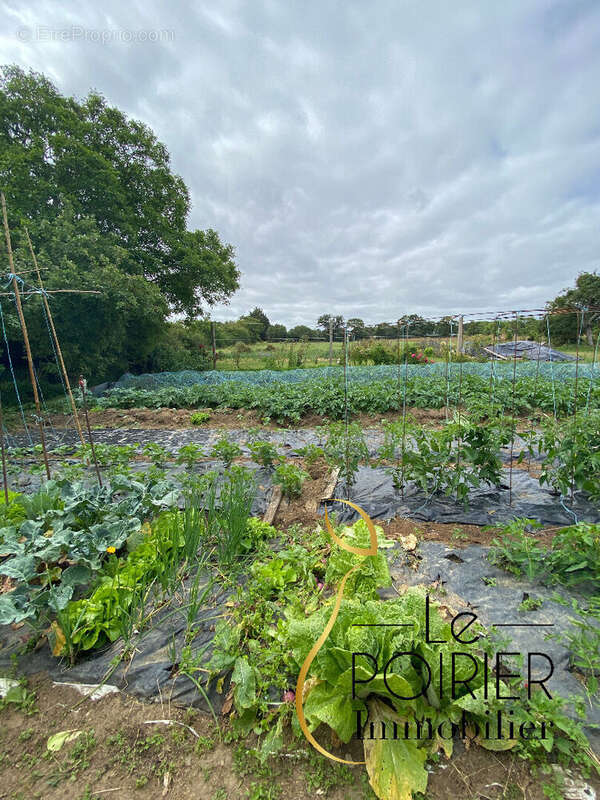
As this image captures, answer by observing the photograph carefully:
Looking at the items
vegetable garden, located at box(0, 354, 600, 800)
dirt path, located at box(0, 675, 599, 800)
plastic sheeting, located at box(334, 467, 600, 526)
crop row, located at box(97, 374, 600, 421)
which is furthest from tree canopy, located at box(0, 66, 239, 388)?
dirt path, located at box(0, 675, 599, 800)

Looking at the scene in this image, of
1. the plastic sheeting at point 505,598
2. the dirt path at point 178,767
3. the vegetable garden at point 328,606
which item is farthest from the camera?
the plastic sheeting at point 505,598

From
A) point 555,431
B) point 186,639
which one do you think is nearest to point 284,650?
point 186,639

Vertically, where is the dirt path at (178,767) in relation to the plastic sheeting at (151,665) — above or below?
below

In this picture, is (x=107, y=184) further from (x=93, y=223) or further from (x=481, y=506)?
(x=481, y=506)

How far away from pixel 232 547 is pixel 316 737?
1.07 m

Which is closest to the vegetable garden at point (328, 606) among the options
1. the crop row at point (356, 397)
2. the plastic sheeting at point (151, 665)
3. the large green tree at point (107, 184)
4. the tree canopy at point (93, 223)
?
the plastic sheeting at point (151, 665)

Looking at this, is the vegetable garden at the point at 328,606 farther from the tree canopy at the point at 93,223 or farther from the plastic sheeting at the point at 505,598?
the tree canopy at the point at 93,223

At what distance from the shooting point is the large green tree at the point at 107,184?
9.90 metres

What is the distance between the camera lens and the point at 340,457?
11.8ft

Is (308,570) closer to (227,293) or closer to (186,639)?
(186,639)

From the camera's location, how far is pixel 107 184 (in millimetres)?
10766

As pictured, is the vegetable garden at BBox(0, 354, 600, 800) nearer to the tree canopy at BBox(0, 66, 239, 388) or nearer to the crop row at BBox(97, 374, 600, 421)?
the crop row at BBox(97, 374, 600, 421)

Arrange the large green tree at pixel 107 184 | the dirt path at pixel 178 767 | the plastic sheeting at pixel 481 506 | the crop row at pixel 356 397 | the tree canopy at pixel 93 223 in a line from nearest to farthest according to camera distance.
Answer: the dirt path at pixel 178 767
the plastic sheeting at pixel 481 506
the crop row at pixel 356 397
the tree canopy at pixel 93 223
the large green tree at pixel 107 184

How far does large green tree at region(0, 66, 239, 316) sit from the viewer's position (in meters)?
9.90
